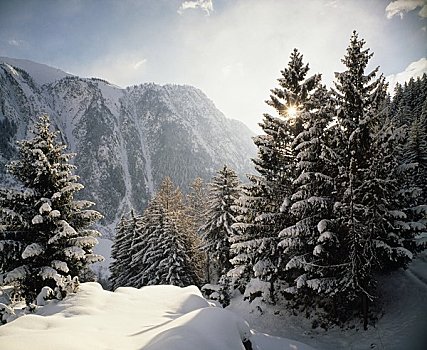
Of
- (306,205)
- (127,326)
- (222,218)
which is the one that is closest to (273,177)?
(306,205)

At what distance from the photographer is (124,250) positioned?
34.1 metres

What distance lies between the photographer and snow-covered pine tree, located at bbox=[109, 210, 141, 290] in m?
33.2

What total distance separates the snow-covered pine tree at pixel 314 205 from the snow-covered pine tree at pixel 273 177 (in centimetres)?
149

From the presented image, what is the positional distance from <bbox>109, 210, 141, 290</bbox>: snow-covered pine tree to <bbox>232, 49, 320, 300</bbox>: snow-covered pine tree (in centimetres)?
1964

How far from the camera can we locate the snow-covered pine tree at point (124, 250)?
33.2 m

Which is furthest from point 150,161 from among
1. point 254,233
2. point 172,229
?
point 254,233

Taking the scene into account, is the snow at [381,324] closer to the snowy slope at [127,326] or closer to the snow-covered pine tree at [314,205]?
the snow-covered pine tree at [314,205]

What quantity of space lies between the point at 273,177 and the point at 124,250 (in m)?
23.5

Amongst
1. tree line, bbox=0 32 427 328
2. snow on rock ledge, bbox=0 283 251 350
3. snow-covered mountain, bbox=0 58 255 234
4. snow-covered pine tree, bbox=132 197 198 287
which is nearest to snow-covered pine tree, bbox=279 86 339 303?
tree line, bbox=0 32 427 328

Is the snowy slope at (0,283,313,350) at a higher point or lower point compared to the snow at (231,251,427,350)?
higher

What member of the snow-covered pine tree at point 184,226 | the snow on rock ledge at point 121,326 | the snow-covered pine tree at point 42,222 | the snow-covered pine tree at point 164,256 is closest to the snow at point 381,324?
the snow on rock ledge at point 121,326

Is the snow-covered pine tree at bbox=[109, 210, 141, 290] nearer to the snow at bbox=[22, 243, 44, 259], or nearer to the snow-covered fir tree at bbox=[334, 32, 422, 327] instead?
the snow at bbox=[22, 243, 44, 259]

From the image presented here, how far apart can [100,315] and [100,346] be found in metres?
3.14

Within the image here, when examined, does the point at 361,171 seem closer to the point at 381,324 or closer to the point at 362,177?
the point at 362,177
